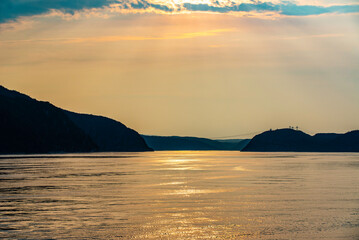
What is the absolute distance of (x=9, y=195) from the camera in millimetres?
Answer: 60594

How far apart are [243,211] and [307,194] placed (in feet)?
57.5

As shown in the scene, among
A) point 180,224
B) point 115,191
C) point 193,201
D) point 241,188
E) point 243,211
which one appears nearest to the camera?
point 180,224

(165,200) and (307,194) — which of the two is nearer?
(165,200)

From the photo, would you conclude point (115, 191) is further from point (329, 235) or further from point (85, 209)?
point (329, 235)

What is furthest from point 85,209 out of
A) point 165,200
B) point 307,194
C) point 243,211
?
point 307,194

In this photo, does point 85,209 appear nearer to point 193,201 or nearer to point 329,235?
point 193,201

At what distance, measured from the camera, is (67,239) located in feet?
114

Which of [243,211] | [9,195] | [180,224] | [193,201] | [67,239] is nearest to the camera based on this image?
[67,239]

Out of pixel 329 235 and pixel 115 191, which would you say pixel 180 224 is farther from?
pixel 115 191

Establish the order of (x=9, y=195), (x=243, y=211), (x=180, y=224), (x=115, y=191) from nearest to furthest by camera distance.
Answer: (x=180, y=224), (x=243, y=211), (x=9, y=195), (x=115, y=191)

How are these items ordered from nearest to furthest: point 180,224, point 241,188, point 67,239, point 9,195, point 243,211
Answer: point 67,239, point 180,224, point 243,211, point 9,195, point 241,188

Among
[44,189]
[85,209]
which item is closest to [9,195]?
[44,189]

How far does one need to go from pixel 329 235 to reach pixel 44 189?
42.3 metres

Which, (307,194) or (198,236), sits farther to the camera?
(307,194)
